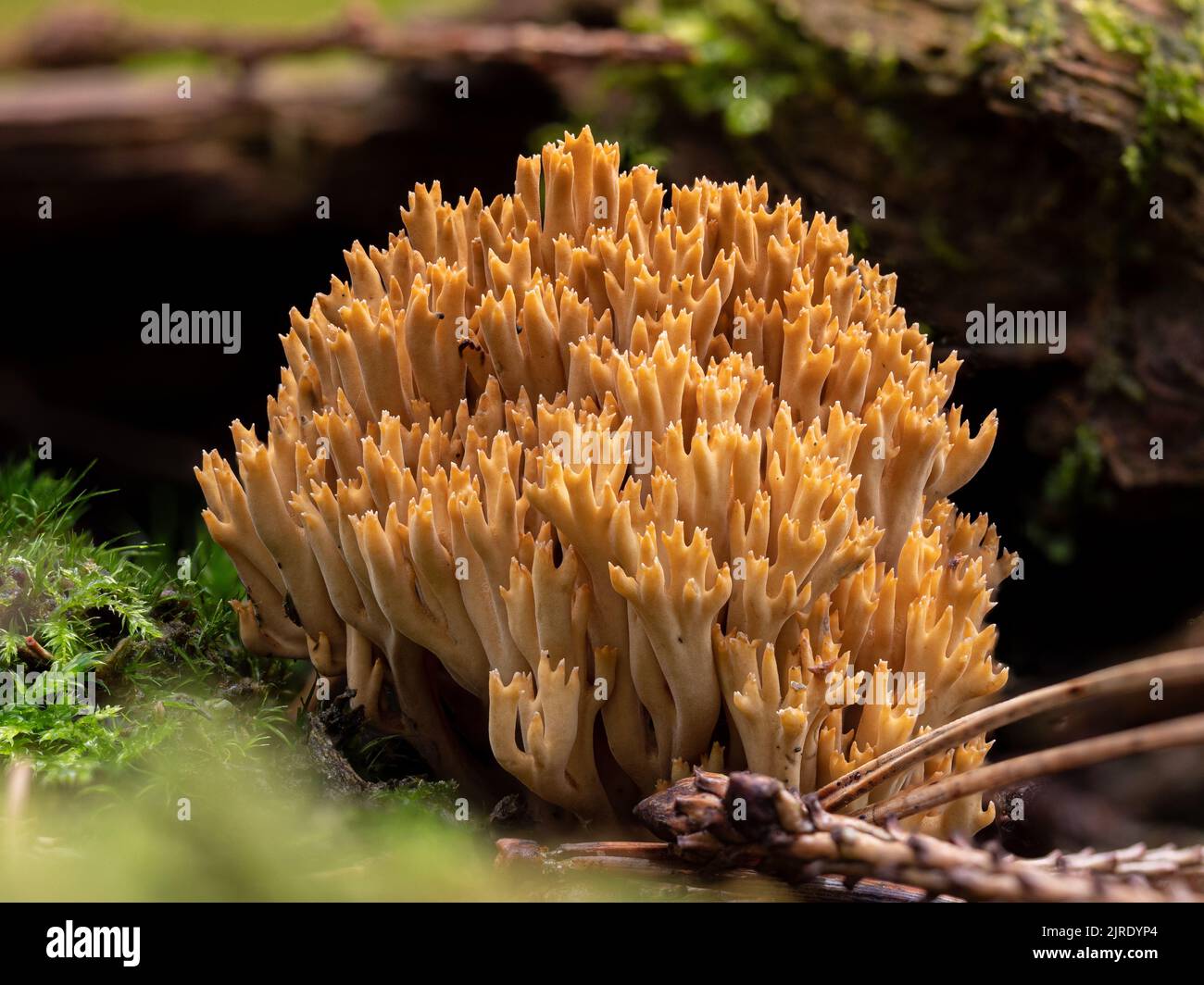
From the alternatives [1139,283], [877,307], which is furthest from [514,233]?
[1139,283]

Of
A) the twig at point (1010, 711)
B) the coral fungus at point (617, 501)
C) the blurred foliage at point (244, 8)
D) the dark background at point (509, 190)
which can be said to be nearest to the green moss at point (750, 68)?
the dark background at point (509, 190)

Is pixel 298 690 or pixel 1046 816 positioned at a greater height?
pixel 298 690

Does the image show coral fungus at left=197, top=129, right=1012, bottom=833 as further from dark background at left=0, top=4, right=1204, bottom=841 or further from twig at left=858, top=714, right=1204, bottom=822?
dark background at left=0, top=4, right=1204, bottom=841

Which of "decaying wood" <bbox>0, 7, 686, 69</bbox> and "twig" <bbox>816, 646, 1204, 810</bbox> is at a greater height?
"decaying wood" <bbox>0, 7, 686, 69</bbox>

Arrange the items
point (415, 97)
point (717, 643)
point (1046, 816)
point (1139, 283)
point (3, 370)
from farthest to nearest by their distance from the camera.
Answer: point (3, 370) → point (415, 97) → point (1139, 283) → point (1046, 816) → point (717, 643)

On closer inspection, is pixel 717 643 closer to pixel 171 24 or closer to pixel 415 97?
pixel 415 97

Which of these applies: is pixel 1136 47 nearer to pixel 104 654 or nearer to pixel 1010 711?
pixel 1010 711

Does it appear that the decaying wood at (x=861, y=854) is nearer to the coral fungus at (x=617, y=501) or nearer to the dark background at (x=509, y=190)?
the coral fungus at (x=617, y=501)

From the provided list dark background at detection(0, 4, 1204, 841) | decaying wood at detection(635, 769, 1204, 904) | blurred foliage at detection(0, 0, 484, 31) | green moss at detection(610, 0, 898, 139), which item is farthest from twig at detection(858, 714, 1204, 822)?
blurred foliage at detection(0, 0, 484, 31)
